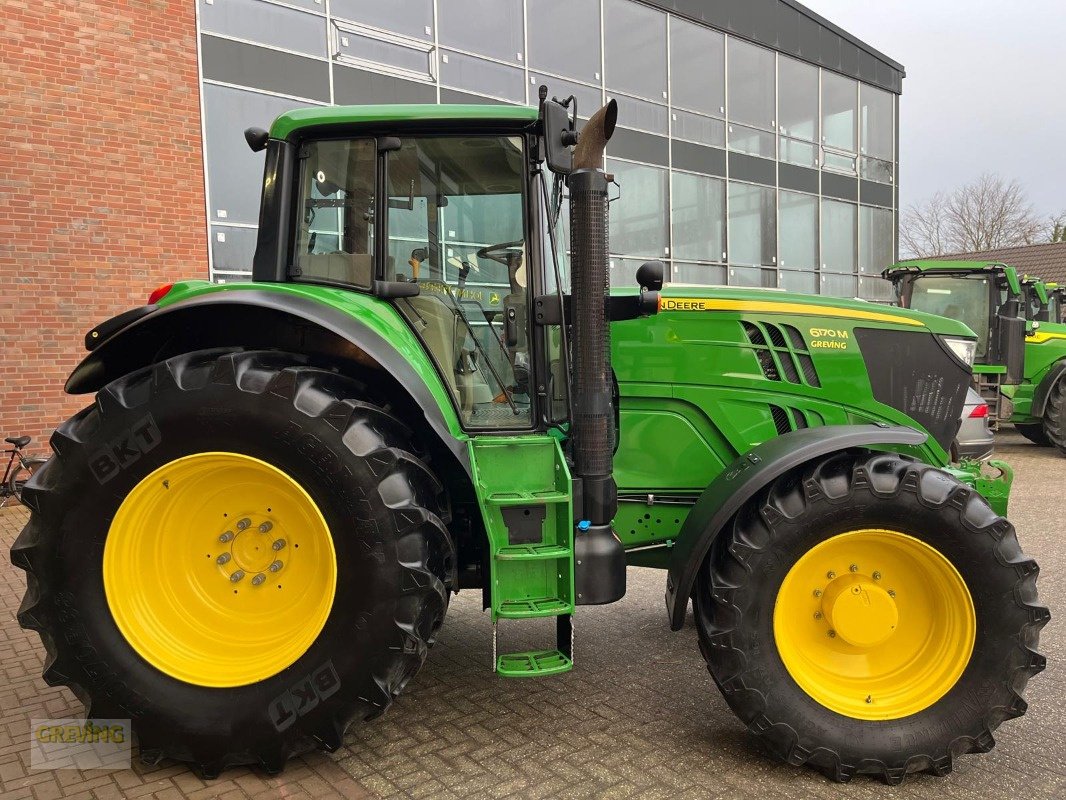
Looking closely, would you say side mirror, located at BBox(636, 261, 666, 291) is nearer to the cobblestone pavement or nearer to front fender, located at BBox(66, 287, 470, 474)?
front fender, located at BBox(66, 287, 470, 474)

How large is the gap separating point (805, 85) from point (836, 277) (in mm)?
4028

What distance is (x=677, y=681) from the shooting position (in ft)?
10.8

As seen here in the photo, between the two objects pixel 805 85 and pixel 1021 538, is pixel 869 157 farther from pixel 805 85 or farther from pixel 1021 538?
pixel 1021 538

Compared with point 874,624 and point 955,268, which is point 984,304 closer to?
point 955,268

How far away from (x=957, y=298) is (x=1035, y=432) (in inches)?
93.2

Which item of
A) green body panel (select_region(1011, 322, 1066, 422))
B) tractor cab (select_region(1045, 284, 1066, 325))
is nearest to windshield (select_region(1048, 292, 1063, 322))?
tractor cab (select_region(1045, 284, 1066, 325))

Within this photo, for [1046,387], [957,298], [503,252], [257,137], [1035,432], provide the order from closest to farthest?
[503,252] < [257,137] < [1046,387] < [957,298] < [1035,432]

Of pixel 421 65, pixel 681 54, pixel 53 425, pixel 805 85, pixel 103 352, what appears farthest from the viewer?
pixel 805 85

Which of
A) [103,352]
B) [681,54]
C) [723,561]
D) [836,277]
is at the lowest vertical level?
[723,561]

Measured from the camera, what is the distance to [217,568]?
278cm

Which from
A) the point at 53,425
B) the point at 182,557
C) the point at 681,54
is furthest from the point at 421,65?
the point at 182,557

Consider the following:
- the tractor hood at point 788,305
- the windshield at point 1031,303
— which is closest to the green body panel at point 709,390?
the tractor hood at point 788,305

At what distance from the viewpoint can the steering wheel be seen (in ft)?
9.66

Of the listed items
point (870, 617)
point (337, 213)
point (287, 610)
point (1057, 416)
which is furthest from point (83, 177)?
point (1057, 416)
